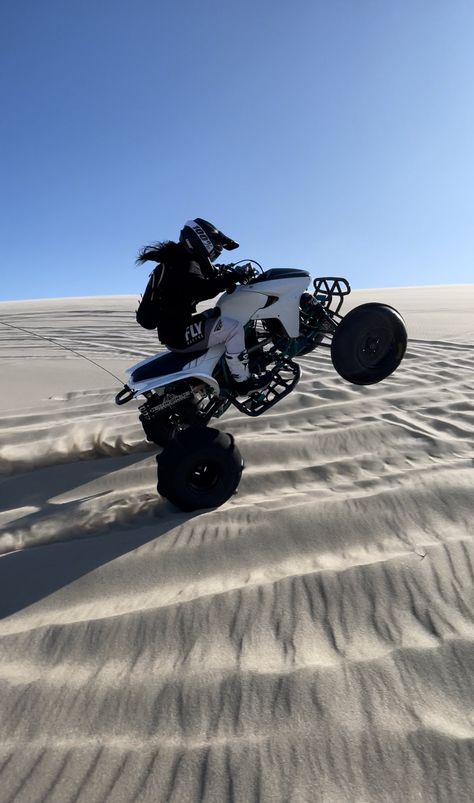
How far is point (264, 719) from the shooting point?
1649 millimetres

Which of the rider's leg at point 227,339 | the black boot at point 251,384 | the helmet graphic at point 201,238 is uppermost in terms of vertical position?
the helmet graphic at point 201,238

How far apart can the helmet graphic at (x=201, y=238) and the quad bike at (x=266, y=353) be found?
1.09ft

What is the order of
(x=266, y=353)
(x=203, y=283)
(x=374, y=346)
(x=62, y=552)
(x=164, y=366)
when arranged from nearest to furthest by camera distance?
(x=62, y=552) < (x=203, y=283) < (x=164, y=366) < (x=374, y=346) < (x=266, y=353)

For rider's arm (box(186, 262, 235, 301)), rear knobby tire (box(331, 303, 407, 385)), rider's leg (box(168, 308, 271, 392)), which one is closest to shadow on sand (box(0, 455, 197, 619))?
rider's leg (box(168, 308, 271, 392))

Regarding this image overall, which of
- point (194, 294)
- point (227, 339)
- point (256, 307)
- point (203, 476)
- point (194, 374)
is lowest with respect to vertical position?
point (203, 476)

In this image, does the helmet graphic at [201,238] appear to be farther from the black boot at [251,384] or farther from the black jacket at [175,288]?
the black boot at [251,384]

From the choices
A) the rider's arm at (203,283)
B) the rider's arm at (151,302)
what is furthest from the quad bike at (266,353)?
the rider's arm at (151,302)

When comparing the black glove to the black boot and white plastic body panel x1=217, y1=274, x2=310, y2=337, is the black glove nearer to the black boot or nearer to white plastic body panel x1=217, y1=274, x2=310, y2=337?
white plastic body panel x1=217, y1=274, x2=310, y2=337

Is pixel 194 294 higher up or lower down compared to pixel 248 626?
higher up

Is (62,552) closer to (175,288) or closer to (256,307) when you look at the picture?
(175,288)

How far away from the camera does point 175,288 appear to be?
3311 millimetres

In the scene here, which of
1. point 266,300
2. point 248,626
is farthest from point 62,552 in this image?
point 266,300

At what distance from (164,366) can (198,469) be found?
82cm

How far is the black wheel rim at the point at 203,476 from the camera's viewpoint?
3041 millimetres
